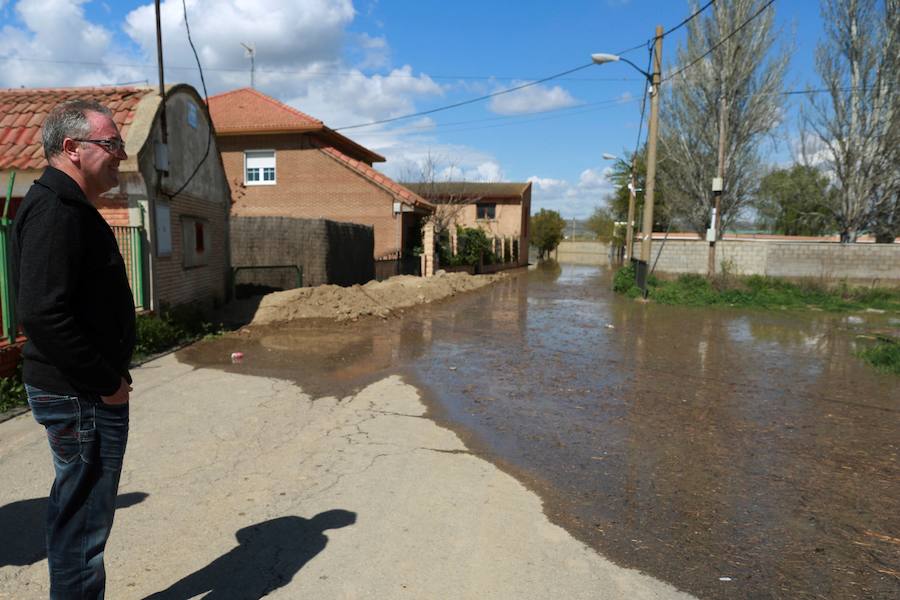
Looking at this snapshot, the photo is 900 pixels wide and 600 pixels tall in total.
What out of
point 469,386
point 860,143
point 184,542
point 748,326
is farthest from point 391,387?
point 860,143

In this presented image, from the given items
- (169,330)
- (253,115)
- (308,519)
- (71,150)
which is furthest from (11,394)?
(253,115)

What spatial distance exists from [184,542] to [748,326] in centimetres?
1225

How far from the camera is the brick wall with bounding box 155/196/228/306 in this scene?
9508 millimetres

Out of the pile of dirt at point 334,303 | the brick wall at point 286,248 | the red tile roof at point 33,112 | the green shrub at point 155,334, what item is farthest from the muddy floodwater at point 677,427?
the red tile roof at point 33,112

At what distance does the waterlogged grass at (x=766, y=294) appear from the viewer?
16.1m

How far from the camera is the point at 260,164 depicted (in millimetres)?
23469

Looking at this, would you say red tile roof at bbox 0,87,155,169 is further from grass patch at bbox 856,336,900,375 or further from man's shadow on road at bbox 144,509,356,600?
grass patch at bbox 856,336,900,375

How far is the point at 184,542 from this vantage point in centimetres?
313

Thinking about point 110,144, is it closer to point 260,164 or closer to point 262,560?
point 262,560

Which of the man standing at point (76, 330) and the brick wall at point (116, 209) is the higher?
the brick wall at point (116, 209)

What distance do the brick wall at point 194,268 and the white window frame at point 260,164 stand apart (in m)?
11.7

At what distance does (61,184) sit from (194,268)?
30.5 ft

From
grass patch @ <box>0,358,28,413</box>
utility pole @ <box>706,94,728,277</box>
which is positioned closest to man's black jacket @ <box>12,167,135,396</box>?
grass patch @ <box>0,358,28,413</box>

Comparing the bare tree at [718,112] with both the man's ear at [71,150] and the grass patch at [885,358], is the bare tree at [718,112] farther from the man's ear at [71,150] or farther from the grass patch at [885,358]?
the man's ear at [71,150]
